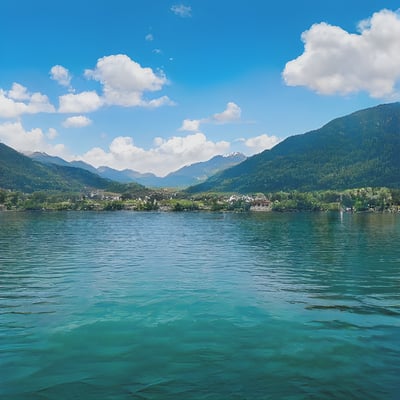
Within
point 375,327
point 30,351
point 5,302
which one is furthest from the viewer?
point 5,302

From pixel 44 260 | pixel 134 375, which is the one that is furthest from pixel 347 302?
pixel 44 260

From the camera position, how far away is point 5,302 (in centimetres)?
3325

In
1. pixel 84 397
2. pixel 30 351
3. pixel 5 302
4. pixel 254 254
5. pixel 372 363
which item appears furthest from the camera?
pixel 254 254

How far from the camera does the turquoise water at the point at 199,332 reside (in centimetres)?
1803

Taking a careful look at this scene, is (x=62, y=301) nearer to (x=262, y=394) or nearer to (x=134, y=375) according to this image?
(x=134, y=375)

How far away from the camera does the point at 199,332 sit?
25.9 metres

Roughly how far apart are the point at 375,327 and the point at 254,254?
133 ft

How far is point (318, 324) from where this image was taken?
2728 centimetres

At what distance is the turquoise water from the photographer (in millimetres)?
18031

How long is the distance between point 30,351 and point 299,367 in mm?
14632

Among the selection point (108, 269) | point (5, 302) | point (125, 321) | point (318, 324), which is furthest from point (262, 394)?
point (108, 269)

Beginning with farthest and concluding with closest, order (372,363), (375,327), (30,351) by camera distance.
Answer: (375,327) → (30,351) → (372,363)

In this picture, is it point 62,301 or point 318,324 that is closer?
point 318,324

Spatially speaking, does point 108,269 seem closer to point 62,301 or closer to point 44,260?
point 44,260
